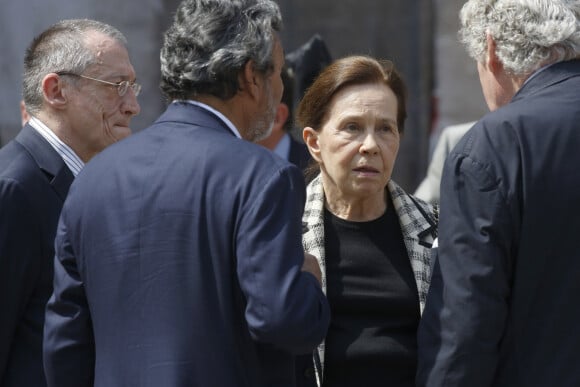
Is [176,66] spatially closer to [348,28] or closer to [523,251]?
[523,251]

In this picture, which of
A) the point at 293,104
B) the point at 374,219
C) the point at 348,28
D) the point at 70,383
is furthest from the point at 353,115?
the point at 348,28

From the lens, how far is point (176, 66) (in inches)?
112

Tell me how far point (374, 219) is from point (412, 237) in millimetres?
145

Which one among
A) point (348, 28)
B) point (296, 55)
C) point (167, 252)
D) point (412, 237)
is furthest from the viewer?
point (348, 28)

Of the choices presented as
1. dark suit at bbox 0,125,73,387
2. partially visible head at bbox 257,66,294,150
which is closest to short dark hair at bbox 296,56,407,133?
dark suit at bbox 0,125,73,387

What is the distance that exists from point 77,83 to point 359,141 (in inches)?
36.7

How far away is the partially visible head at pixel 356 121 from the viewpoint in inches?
133

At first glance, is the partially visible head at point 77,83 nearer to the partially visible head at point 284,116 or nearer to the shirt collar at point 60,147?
the shirt collar at point 60,147

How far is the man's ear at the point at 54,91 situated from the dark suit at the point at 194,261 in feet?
2.33

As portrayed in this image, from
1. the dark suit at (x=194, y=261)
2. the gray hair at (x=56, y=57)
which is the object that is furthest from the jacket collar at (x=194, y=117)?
the gray hair at (x=56, y=57)

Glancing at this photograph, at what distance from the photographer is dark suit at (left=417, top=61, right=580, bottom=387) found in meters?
2.79

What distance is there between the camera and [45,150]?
11.0 feet

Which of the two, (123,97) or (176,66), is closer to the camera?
(176,66)

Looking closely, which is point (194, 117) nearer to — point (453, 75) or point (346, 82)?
point (346, 82)
